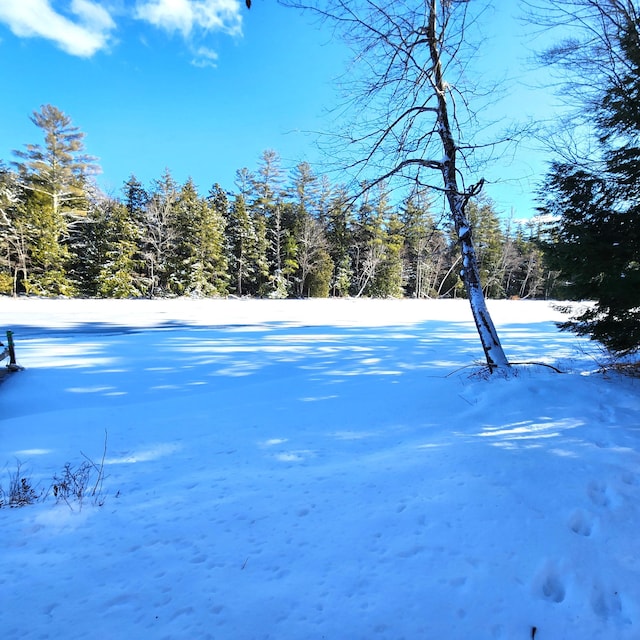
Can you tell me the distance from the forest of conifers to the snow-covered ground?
13.7 metres

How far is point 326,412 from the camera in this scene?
4965mm

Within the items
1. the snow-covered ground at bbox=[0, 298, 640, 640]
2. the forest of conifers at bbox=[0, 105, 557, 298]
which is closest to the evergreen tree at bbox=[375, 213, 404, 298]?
the forest of conifers at bbox=[0, 105, 557, 298]

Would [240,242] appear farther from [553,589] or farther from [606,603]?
[606,603]

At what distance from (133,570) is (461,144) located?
7264 millimetres

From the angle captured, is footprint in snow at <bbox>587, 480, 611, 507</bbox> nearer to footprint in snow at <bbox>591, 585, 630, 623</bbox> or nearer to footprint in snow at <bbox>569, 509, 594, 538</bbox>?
footprint in snow at <bbox>569, 509, 594, 538</bbox>

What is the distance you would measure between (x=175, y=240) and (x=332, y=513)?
100 ft

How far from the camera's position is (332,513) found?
262cm

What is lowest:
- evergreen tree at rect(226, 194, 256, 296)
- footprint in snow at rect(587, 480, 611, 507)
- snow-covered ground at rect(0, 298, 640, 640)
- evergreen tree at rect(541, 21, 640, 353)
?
snow-covered ground at rect(0, 298, 640, 640)

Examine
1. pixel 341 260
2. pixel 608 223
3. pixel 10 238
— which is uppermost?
pixel 341 260

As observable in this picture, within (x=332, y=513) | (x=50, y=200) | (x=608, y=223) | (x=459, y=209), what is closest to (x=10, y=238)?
(x=50, y=200)

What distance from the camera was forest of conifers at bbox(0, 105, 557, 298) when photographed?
76.6 ft

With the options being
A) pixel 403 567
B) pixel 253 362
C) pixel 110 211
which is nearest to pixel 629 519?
pixel 403 567

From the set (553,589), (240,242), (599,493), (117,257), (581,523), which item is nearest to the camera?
(553,589)

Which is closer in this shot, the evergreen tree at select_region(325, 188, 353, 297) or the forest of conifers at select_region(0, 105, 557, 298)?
the forest of conifers at select_region(0, 105, 557, 298)
